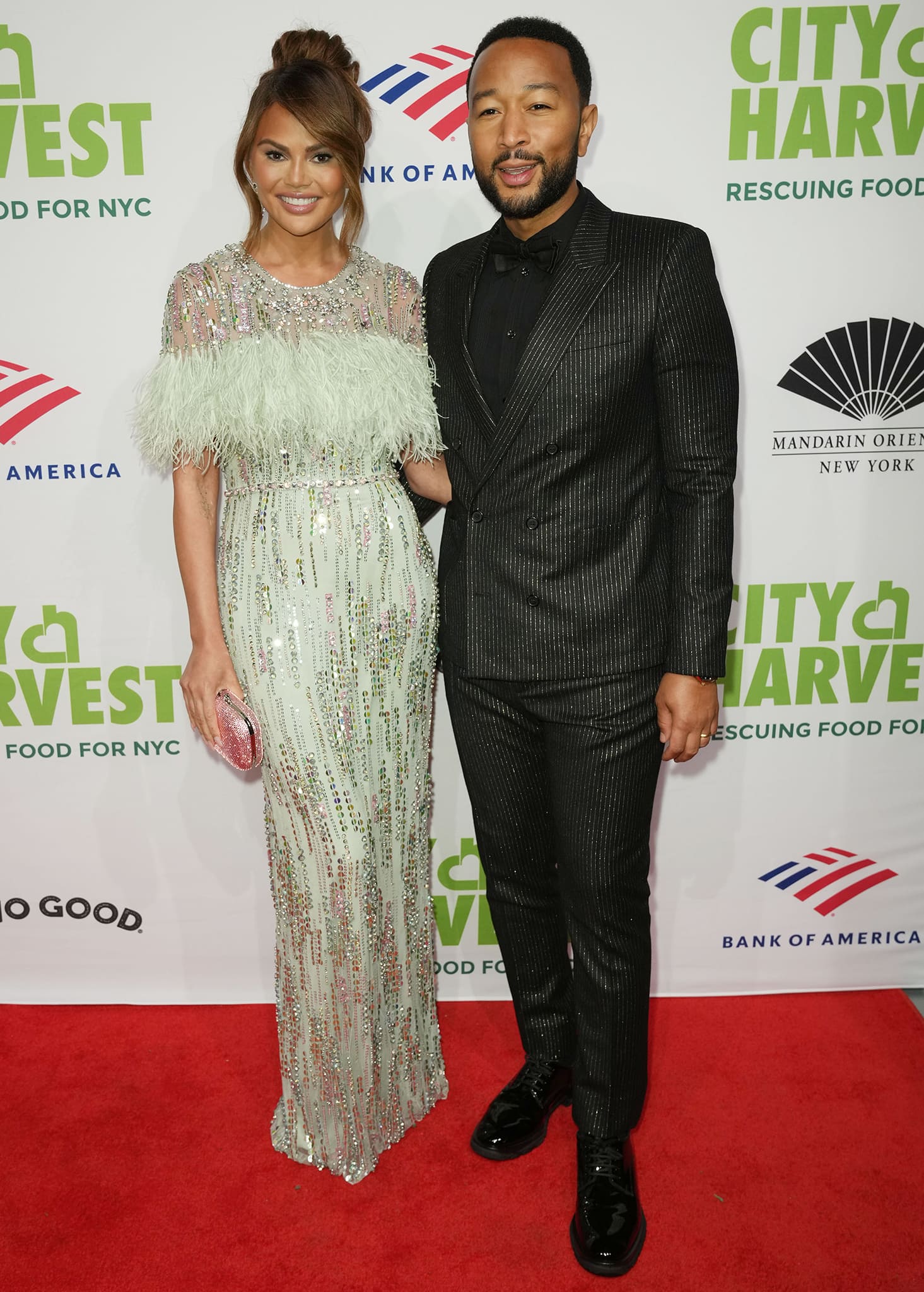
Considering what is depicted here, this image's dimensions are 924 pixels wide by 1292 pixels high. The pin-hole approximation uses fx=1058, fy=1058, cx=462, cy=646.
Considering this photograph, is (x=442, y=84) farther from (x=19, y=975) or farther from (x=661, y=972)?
(x=19, y=975)

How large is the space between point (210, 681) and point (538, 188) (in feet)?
3.72

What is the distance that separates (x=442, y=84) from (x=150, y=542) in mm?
1296

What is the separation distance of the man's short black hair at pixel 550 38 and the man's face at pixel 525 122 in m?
0.02

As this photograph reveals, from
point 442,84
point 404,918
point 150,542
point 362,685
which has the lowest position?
point 404,918

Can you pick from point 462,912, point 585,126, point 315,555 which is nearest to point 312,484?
point 315,555

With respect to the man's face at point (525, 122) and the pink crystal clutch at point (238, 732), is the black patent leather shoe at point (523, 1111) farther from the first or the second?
the man's face at point (525, 122)

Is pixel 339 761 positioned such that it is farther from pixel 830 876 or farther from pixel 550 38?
pixel 830 876

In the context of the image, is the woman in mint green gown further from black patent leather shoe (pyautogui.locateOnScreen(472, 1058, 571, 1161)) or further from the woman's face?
black patent leather shoe (pyautogui.locateOnScreen(472, 1058, 571, 1161))

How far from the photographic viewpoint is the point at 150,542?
2688 mm

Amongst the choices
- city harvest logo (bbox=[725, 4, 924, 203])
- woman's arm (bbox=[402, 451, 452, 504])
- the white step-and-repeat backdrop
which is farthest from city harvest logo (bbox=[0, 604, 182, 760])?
city harvest logo (bbox=[725, 4, 924, 203])

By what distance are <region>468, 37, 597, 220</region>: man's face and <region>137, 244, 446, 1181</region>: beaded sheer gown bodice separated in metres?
0.35

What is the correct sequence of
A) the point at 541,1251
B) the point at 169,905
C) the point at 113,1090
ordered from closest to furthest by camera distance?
the point at 541,1251 < the point at 113,1090 < the point at 169,905

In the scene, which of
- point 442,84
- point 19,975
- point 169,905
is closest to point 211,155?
point 442,84

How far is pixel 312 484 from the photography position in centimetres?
208
